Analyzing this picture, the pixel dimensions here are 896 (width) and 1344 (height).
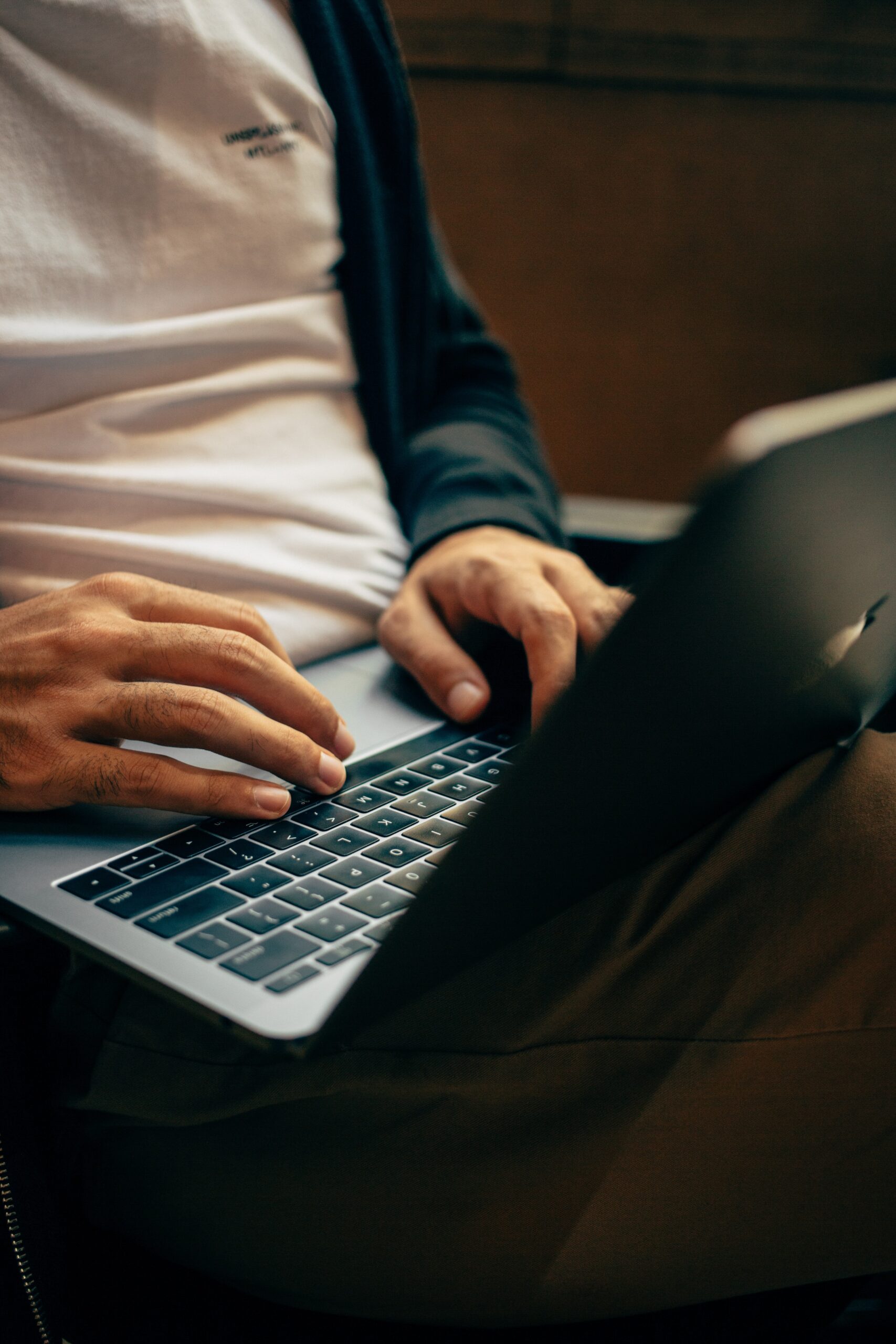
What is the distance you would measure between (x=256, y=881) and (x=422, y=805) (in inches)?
4.2

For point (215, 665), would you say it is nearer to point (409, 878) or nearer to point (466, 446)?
point (409, 878)

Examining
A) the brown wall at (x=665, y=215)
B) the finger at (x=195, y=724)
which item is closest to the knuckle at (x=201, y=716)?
the finger at (x=195, y=724)

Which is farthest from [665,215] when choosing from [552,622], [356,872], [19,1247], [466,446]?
[19,1247]

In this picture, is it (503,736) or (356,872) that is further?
(503,736)

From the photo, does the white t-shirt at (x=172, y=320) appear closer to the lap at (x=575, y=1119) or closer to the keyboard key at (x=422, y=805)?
the keyboard key at (x=422, y=805)

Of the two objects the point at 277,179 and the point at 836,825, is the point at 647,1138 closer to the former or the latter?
the point at 836,825

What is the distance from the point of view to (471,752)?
1.79 ft

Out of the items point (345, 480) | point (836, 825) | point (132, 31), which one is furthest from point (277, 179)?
point (836, 825)

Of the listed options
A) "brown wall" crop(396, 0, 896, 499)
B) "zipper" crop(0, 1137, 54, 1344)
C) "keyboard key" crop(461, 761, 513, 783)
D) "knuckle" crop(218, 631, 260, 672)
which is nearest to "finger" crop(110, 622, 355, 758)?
"knuckle" crop(218, 631, 260, 672)

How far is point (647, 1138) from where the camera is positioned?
39 centimetres

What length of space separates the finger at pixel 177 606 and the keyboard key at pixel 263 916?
0.15 m

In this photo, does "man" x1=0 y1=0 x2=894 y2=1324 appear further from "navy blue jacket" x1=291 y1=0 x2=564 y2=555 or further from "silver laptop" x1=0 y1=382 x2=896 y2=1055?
"navy blue jacket" x1=291 y1=0 x2=564 y2=555

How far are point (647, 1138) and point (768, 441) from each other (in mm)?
313

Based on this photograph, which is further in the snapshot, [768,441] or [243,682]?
[243,682]
